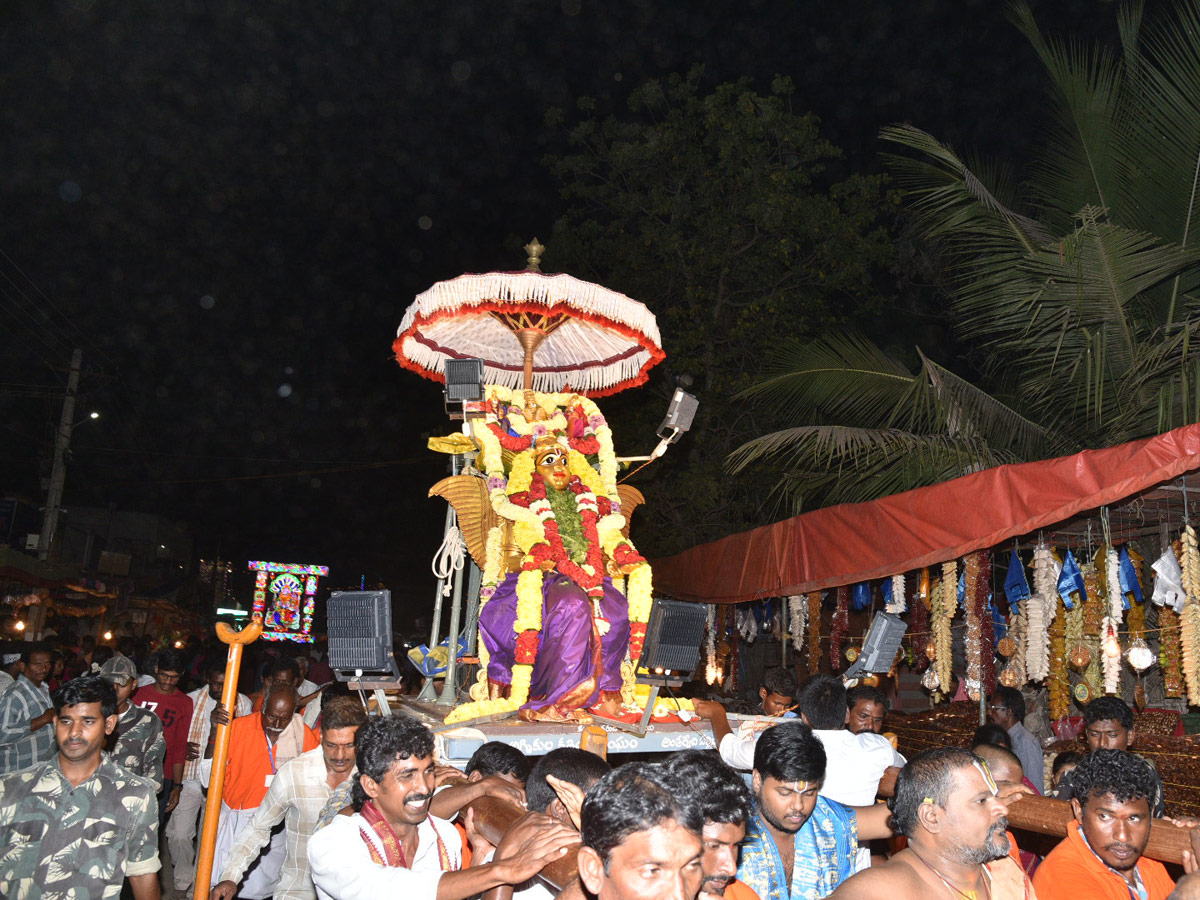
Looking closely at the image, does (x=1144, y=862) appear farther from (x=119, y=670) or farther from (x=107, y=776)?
(x=119, y=670)

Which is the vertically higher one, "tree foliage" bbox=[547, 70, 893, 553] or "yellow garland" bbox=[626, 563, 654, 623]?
"tree foliage" bbox=[547, 70, 893, 553]

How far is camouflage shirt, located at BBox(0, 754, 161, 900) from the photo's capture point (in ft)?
11.6

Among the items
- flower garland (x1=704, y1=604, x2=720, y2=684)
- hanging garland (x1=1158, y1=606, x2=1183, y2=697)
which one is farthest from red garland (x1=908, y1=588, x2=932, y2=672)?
flower garland (x1=704, y1=604, x2=720, y2=684)

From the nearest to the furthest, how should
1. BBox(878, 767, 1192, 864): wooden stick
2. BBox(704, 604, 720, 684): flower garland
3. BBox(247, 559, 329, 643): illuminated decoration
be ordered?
BBox(878, 767, 1192, 864): wooden stick < BBox(704, 604, 720, 684): flower garland < BBox(247, 559, 329, 643): illuminated decoration

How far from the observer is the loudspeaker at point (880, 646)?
5.66 meters

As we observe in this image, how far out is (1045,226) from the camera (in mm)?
9781

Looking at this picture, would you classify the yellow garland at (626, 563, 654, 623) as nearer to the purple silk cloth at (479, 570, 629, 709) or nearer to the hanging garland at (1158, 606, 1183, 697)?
the purple silk cloth at (479, 570, 629, 709)

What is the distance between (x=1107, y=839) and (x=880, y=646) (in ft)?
7.52

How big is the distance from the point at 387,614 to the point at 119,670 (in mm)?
2714

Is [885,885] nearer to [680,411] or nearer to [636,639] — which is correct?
[636,639]

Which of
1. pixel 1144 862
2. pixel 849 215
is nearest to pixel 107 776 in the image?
pixel 1144 862

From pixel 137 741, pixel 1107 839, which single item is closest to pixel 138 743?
pixel 137 741

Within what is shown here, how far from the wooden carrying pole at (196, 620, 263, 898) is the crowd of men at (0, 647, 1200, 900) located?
0.29 feet

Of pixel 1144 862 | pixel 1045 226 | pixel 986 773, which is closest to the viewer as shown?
pixel 986 773
